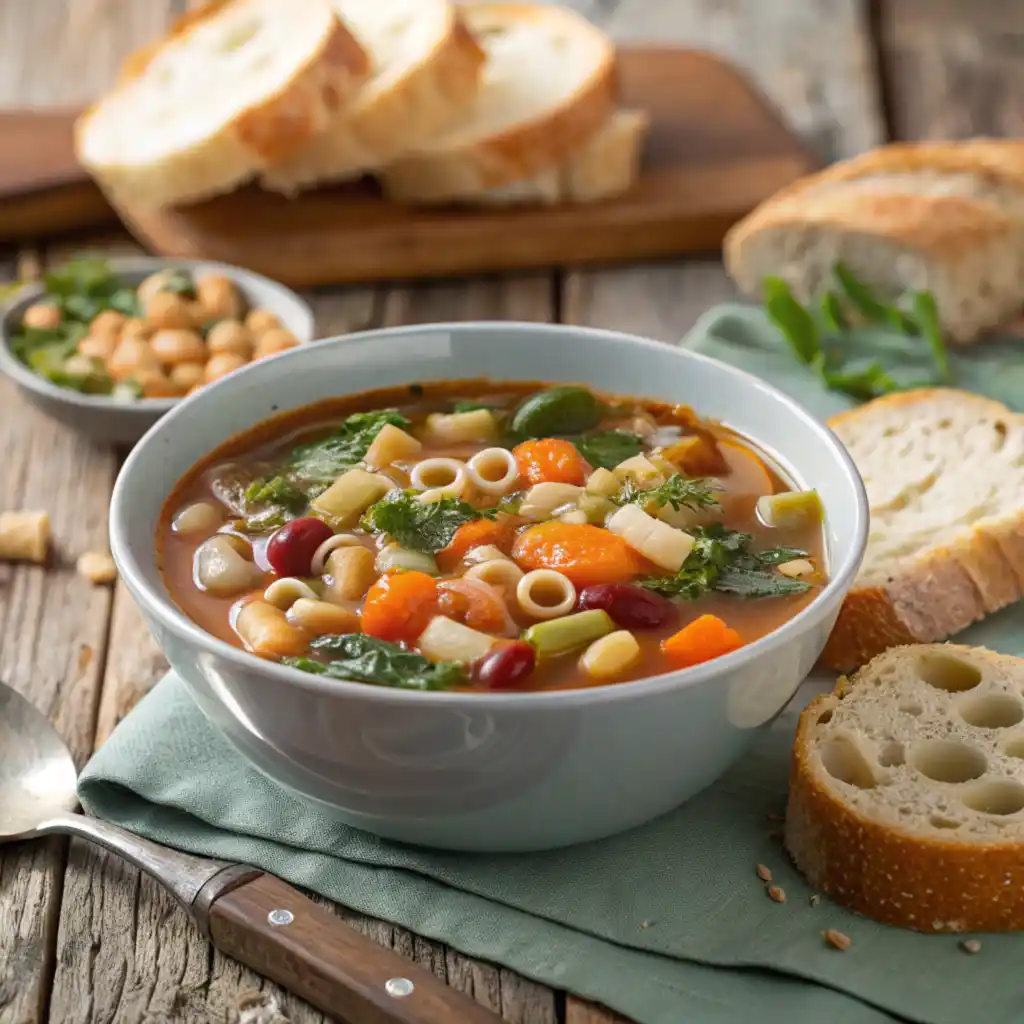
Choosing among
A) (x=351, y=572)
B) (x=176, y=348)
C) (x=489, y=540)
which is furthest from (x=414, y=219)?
(x=351, y=572)

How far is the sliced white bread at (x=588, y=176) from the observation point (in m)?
5.38

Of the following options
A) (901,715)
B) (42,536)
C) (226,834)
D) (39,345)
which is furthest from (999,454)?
(39,345)

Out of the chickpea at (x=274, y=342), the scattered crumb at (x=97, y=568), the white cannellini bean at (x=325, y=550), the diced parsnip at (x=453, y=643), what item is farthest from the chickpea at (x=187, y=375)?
the diced parsnip at (x=453, y=643)

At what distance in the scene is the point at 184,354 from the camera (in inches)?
175

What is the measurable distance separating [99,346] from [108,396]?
244 mm

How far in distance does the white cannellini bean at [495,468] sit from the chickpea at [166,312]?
5.40ft

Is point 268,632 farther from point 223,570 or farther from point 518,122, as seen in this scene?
point 518,122

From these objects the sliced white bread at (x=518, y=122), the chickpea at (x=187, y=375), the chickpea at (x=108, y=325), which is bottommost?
the chickpea at (x=108, y=325)

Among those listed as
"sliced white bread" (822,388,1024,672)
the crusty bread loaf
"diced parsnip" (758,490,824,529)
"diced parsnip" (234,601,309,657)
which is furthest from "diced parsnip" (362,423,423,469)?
the crusty bread loaf

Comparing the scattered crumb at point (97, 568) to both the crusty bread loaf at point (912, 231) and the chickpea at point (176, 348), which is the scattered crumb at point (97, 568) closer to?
the chickpea at point (176, 348)

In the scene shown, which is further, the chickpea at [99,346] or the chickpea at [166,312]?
the chickpea at [166,312]

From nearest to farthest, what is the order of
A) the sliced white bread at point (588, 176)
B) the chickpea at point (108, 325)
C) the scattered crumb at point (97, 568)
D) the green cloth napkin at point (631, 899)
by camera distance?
the green cloth napkin at point (631, 899) → the scattered crumb at point (97, 568) → the chickpea at point (108, 325) → the sliced white bread at point (588, 176)

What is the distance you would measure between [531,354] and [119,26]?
4.54m

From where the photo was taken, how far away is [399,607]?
2.76 m
